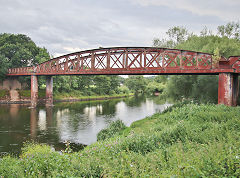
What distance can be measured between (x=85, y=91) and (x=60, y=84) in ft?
41.8

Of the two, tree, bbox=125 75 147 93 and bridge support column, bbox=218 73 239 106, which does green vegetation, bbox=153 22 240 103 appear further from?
tree, bbox=125 75 147 93

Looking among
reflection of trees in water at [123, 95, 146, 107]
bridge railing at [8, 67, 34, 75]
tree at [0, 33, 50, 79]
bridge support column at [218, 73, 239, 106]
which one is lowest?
reflection of trees in water at [123, 95, 146, 107]

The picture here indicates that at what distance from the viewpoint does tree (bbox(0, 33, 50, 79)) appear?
6285 centimetres

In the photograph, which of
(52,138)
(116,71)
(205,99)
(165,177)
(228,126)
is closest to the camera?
(165,177)

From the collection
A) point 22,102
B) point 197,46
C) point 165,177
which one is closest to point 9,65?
point 22,102

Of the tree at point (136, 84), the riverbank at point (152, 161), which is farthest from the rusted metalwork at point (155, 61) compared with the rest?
the tree at point (136, 84)

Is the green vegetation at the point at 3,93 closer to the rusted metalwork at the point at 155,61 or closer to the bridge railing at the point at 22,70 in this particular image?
the bridge railing at the point at 22,70

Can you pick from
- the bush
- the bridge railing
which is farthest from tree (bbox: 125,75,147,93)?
the bush

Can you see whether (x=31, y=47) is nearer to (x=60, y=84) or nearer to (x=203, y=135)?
(x=60, y=84)

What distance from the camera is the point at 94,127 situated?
27906 mm

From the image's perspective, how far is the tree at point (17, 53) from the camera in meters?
62.8

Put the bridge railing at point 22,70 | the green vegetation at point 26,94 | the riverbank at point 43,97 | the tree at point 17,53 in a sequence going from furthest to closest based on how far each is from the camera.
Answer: the tree at point 17,53 < the green vegetation at point 26,94 < the riverbank at point 43,97 < the bridge railing at point 22,70

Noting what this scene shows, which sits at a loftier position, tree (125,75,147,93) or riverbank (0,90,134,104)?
tree (125,75,147,93)

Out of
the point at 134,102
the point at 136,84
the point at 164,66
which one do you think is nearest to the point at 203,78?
the point at 164,66
